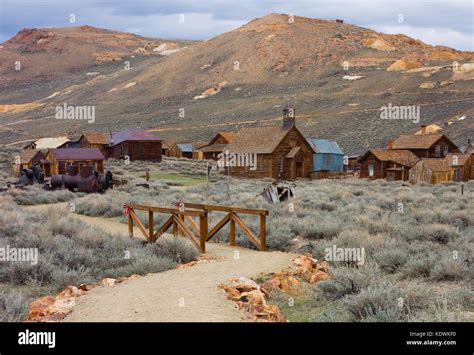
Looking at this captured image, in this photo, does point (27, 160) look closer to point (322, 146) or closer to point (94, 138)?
point (94, 138)

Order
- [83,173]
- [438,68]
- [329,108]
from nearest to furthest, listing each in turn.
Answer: [83,173], [329,108], [438,68]

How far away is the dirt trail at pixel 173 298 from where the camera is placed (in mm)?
6211

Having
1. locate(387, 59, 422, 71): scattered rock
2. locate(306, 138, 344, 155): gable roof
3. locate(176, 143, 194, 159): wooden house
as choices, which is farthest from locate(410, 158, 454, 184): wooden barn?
locate(387, 59, 422, 71): scattered rock

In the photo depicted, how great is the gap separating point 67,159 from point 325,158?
2266 cm

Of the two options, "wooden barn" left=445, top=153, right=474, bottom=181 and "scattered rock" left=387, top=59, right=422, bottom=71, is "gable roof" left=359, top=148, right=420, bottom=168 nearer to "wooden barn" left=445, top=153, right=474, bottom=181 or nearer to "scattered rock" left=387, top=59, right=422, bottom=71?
"wooden barn" left=445, top=153, right=474, bottom=181

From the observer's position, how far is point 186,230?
1200cm

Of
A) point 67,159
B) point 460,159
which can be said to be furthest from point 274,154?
point 67,159

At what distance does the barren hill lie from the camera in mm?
81688

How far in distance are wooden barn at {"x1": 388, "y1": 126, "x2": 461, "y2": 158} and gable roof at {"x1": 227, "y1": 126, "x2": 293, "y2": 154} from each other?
11.5 m

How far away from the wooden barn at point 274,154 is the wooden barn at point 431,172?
953cm

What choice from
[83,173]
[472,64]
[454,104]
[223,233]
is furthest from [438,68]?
[223,233]
